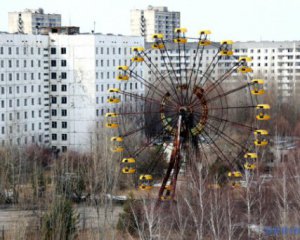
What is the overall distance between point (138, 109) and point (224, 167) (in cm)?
1522

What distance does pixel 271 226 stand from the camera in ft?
68.9

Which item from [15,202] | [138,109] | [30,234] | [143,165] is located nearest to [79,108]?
[138,109]

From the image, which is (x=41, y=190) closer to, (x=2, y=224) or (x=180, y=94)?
(x=2, y=224)

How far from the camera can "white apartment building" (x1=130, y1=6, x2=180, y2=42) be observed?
67312mm

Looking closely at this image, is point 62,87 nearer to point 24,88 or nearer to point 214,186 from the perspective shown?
point 24,88

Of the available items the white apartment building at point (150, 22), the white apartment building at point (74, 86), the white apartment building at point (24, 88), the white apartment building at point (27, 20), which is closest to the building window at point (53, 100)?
the white apartment building at point (74, 86)

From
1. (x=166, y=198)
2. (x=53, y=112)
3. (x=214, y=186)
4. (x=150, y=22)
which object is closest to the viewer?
(x=166, y=198)

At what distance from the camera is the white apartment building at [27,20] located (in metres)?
58.8

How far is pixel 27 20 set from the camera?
59062 mm

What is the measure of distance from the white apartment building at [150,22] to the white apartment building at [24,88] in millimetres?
26086

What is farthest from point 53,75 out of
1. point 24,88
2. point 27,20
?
point 27,20

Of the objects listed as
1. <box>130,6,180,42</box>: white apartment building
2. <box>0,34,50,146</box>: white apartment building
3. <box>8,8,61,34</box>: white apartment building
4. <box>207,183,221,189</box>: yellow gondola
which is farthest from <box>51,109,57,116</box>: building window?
<box>130,6,180,42</box>: white apartment building

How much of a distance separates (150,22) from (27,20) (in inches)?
444

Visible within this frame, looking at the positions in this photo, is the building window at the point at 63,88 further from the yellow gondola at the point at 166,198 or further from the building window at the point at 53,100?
the yellow gondola at the point at 166,198
